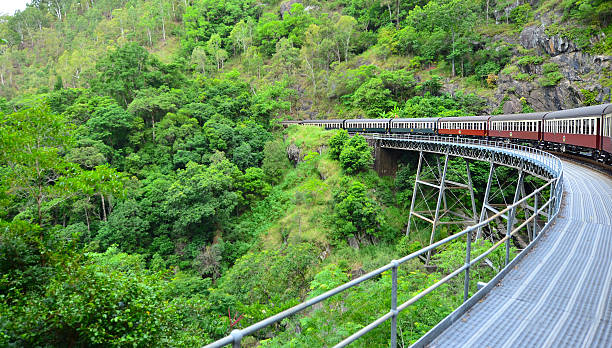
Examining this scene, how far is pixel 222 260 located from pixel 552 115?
21421mm

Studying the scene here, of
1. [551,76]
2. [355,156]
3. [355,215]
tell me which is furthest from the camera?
[551,76]

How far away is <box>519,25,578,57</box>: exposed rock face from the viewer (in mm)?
28234

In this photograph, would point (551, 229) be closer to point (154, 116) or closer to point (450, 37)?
point (154, 116)

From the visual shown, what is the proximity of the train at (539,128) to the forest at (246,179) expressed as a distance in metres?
3.82

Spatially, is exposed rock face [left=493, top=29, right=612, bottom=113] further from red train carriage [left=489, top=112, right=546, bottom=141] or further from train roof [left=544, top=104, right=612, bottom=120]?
train roof [left=544, top=104, right=612, bottom=120]

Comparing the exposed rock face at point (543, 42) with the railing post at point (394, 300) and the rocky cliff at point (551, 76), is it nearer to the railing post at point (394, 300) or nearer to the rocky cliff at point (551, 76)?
the rocky cliff at point (551, 76)

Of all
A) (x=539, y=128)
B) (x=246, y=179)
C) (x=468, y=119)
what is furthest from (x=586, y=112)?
(x=246, y=179)

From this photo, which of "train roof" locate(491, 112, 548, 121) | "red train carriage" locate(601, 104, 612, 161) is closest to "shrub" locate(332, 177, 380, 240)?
"train roof" locate(491, 112, 548, 121)

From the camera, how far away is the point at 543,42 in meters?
30.3

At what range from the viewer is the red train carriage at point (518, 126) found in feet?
58.3

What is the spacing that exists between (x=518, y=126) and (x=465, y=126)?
393cm

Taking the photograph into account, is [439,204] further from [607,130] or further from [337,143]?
[337,143]

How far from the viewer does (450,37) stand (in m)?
38.5

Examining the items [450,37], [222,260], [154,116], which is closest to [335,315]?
[222,260]
